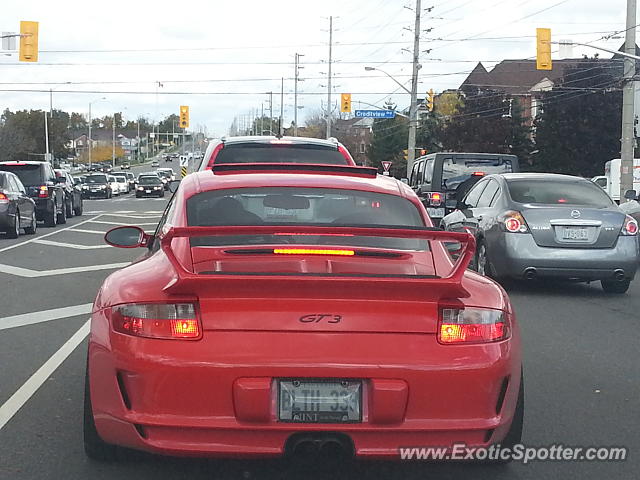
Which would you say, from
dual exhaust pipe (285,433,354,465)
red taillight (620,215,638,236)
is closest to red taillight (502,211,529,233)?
red taillight (620,215,638,236)

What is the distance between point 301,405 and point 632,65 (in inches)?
1158

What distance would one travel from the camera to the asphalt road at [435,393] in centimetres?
482

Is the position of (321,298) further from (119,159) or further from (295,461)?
(119,159)

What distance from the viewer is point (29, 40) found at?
3281 centimetres

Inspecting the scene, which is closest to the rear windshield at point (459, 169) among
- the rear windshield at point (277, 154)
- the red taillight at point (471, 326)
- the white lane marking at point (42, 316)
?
the rear windshield at point (277, 154)

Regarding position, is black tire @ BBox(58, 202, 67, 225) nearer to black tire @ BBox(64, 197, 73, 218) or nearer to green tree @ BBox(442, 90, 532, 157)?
black tire @ BBox(64, 197, 73, 218)

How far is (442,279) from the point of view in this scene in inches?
162

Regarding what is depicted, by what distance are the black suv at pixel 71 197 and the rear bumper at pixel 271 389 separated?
25030 millimetres

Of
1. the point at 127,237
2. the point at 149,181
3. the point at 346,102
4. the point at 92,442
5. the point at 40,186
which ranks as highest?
the point at 346,102

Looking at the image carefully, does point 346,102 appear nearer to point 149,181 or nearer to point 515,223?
point 149,181

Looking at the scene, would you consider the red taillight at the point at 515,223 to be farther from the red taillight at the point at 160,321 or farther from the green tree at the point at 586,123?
the green tree at the point at 586,123

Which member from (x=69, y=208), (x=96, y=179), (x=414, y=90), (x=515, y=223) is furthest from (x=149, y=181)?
(x=515, y=223)

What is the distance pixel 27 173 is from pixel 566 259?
17695 mm

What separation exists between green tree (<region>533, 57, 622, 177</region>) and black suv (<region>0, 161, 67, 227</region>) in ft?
129
